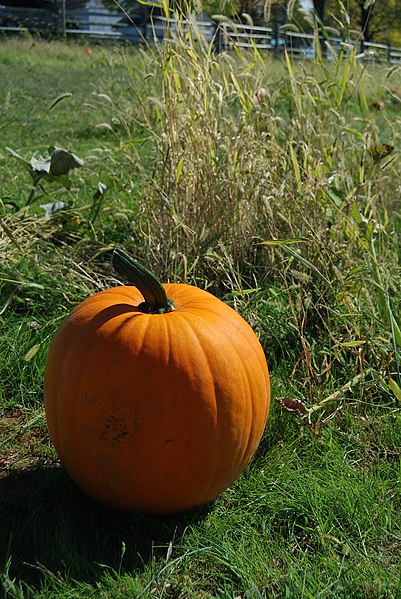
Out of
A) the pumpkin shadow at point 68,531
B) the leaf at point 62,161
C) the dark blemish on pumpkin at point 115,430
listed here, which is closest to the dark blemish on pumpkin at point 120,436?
the dark blemish on pumpkin at point 115,430

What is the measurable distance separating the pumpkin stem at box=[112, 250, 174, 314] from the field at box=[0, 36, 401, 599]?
48 cm

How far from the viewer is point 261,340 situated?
290 centimetres

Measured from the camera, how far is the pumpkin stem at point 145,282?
1.98 meters

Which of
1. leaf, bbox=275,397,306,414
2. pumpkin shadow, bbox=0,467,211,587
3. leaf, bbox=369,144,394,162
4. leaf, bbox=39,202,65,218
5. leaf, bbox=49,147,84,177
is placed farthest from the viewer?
leaf, bbox=39,202,65,218

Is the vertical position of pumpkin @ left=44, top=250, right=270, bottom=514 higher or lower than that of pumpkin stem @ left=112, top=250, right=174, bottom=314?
lower

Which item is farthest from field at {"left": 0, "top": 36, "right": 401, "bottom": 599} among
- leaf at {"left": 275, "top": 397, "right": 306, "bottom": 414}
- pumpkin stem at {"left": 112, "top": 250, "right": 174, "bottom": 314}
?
pumpkin stem at {"left": 112, "top": 250, "right": 174, "bottom": 314}

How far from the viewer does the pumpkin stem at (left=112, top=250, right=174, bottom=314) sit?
1.98m

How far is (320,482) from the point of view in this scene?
224 centimetres

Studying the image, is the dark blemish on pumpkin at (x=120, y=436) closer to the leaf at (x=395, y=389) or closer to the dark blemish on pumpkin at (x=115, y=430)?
the dark blemish on pumpkin at (x=115, y=430)

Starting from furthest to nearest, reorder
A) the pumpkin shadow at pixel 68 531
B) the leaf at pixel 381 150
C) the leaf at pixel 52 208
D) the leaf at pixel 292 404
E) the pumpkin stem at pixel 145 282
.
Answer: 1. the leaf at pixel 52 208
2. the leaf at pixel 381 150
3. the leaf at pixel 292 404
4. the pumpkin stem at pixel 145 282
5. the pumpkin shadow at pixel 68 531

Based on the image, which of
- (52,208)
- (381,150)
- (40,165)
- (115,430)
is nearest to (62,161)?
(40,165)

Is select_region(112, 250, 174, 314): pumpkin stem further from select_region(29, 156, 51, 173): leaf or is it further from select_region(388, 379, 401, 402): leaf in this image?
select_region(29, 156, 51, 173): leaf

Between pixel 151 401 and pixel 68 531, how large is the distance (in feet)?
1.41

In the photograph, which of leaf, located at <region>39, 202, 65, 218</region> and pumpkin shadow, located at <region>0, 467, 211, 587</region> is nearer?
pumpkin shadow, located at <region>0, 467, 211, 587</region>
